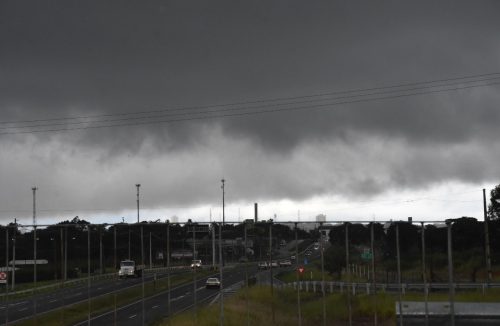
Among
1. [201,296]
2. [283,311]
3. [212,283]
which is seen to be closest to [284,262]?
[283,311]

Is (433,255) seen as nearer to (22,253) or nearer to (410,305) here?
(410,305)

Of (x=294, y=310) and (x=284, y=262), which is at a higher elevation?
(x=284, y=262)

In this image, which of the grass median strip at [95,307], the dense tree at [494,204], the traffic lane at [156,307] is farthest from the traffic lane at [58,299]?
the dense tree at [494,204]

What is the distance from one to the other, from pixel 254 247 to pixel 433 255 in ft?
27.2

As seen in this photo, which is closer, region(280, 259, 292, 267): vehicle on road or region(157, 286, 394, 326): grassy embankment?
region(157, 286, 394, 326): grassy embankment

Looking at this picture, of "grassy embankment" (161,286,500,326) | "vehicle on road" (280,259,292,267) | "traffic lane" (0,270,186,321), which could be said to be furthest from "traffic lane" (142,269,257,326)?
"grassy embankment" (161,286,500,326)

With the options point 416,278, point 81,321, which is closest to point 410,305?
point 416,278

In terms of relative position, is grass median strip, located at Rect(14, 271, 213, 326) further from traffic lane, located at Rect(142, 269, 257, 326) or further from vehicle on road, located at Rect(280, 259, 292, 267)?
vehicle on road, located at Rect(280, 259, 292, 267)

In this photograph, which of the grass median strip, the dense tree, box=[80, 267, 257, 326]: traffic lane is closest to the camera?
the grass median strip

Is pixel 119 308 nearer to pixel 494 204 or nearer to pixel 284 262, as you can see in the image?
pixel 284 262

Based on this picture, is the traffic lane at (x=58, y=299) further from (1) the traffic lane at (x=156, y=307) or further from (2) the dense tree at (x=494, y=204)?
(2) the dense tree at (x=494, y=204)

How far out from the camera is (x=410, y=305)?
24.4 meters

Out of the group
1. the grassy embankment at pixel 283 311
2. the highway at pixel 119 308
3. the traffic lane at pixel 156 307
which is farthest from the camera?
the highway at pixel 119 308

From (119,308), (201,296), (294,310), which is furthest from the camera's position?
(201,296)
